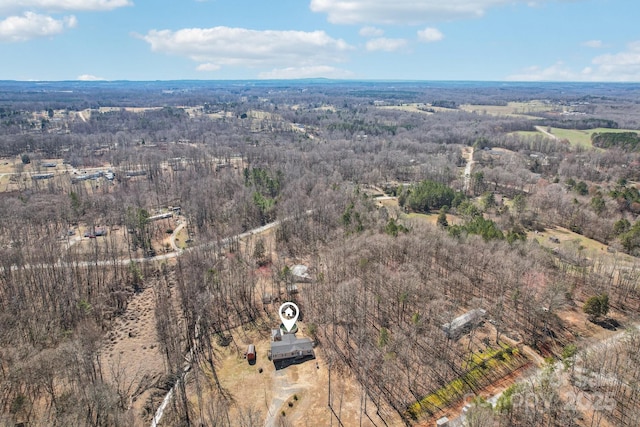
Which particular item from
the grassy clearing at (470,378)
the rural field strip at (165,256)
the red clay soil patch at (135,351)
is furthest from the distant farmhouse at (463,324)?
the rural field strip at (165,256)

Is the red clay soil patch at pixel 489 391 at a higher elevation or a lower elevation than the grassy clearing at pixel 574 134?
lower

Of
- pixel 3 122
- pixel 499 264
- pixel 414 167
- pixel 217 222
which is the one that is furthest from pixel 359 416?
pixel 3 122

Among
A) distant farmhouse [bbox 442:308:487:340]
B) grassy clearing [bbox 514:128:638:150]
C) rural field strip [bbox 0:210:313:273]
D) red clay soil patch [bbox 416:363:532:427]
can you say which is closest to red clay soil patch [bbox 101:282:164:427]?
rural field strip [bbox 0:210:313:273]

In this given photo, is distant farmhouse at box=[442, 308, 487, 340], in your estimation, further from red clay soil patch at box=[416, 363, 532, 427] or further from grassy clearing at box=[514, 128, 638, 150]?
grassy clearing at box=[514, 128, 638, 150]

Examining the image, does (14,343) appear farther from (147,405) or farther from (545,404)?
(545,404)

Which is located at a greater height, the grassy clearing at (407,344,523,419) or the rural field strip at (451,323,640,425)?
the rural field strip at (451,323,640,425)

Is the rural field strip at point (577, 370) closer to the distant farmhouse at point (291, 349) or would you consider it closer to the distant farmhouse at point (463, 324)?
the distant farmhouse at point (463, 324)

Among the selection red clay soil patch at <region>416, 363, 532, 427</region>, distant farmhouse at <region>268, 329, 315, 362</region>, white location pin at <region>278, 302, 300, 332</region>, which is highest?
distant farmhouse at <region>268, 329, 315, 362</region>
